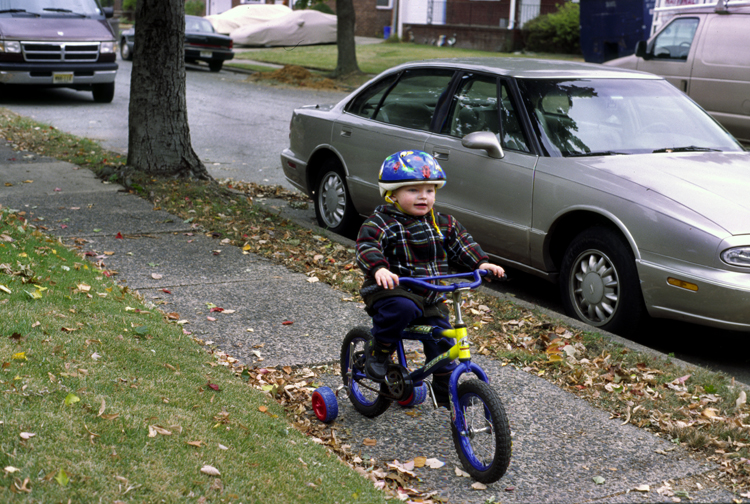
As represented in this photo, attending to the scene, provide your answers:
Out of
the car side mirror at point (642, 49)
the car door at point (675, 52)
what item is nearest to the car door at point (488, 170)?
the car door at point (675, 52)

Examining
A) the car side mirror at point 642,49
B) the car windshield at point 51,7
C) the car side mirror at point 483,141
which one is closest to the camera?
the car side mirror at point 483,141

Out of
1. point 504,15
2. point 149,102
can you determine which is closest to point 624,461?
point 149,102

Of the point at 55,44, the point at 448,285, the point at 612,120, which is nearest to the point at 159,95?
the point at 612,120

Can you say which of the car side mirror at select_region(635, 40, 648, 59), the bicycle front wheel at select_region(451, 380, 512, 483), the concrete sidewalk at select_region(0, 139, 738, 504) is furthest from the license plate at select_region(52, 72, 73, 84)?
the bicycle front wheel at select_region(451, 380, 512, 483)

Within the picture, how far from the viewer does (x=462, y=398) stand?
12.1ft

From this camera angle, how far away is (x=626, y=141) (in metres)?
6.15

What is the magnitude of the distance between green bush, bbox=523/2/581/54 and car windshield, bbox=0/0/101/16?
20485 millimetres

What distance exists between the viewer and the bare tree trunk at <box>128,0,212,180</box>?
8.98 metres

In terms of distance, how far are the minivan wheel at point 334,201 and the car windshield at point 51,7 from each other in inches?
410

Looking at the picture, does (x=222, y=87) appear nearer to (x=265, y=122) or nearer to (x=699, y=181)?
(x=265, y=122)

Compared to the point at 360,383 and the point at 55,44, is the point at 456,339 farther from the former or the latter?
the point at 55,44

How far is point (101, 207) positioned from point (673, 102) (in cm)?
535

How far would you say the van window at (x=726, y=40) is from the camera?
11406 mm

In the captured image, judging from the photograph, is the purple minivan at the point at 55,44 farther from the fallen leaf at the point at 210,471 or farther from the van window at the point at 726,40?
the fallen leaf at the point at 210,471
